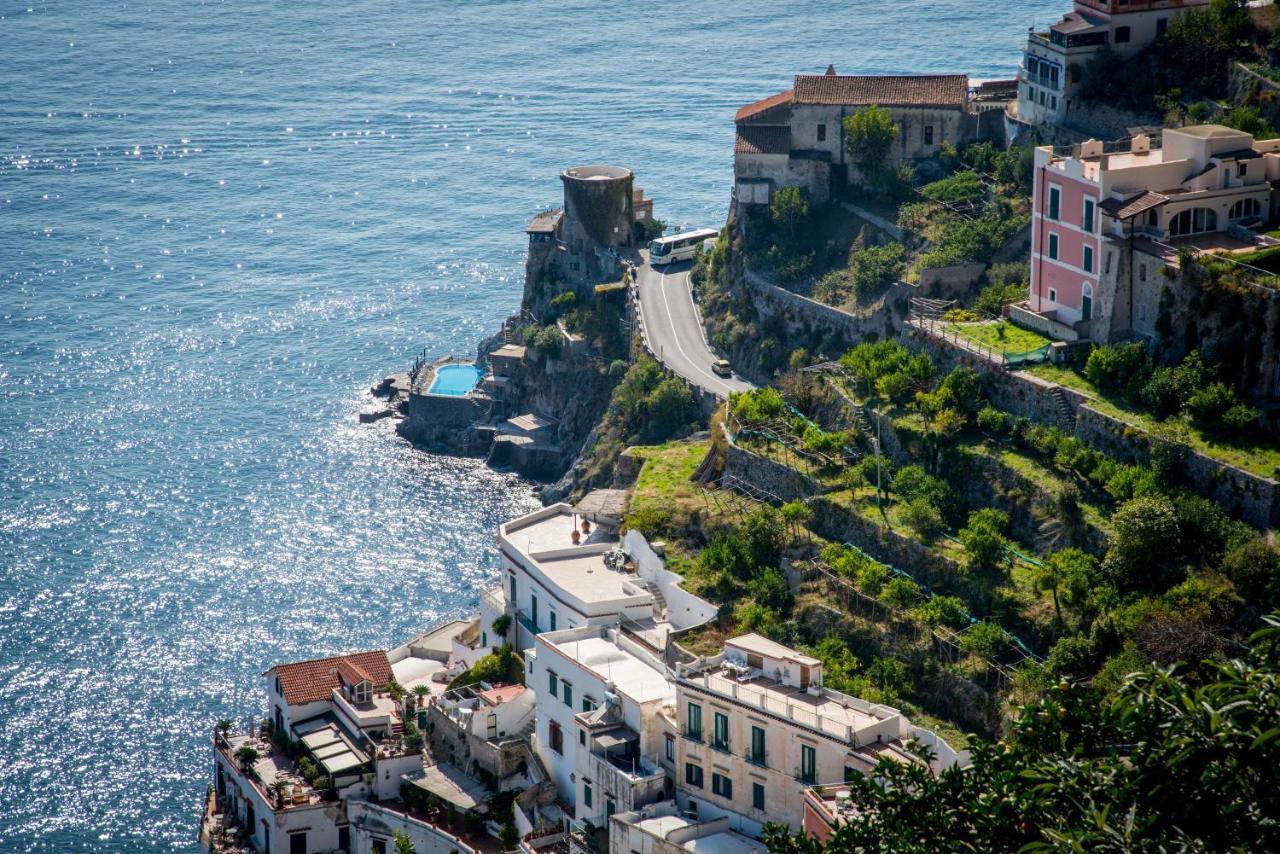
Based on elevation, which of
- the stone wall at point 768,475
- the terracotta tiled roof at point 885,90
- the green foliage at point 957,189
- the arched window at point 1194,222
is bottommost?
the stone wall at point 768,475

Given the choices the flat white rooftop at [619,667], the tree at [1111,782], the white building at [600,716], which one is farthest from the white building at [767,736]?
the tree at [1111,782]

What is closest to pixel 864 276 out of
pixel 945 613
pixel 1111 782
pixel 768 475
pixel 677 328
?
pixel 768 475

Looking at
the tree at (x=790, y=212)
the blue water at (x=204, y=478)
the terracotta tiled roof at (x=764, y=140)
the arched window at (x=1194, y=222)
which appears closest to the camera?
the arched window at (x=1194, y=222)

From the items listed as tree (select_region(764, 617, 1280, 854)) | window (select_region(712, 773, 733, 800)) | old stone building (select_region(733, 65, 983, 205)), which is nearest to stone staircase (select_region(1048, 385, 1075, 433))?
tree (select_region(764, 617, 1280, 854))

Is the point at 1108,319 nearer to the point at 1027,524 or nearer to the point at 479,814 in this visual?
the point at 1027,524

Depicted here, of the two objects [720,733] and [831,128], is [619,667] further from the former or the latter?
[831,128]

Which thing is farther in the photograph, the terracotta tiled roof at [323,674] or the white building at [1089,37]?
the white building at [1089,37]

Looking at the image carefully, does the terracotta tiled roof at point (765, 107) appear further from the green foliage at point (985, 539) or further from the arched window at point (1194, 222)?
the green foliage at point (985, 539)
